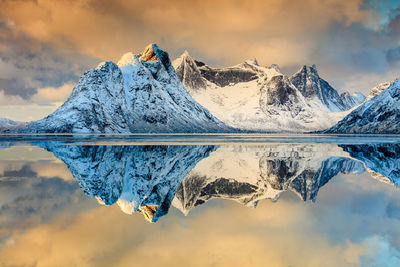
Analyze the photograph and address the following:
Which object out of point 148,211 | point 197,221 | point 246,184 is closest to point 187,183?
point 246,184

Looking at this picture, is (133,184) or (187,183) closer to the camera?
(133,184)

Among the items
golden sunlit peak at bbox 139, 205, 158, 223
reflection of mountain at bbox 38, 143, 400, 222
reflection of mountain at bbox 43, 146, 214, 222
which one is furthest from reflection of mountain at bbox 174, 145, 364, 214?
golden sunlit peak at bbox 139, 205, 158, 223

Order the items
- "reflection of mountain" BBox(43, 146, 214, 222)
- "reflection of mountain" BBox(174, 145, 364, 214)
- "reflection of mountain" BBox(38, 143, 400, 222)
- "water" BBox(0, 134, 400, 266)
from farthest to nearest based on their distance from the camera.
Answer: "reflection of mountain" BBox(174, 145, 364, 214)
"reflection of mountain" BBox(38, 143, 400, 222)
"reflection of mountain" BBox(43, 146, 214, 222)
"water" BBox(0, 134, 400, 266)

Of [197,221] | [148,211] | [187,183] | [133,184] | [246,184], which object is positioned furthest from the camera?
[246,184]

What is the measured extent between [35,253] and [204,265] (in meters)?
4.08

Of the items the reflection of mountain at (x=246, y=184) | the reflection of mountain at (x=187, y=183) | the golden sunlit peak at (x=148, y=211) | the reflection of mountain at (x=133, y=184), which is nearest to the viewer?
the golden sunlit peak at (x=148, y=211)

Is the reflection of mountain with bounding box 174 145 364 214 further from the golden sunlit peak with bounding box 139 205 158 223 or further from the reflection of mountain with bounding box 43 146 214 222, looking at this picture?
the golden sunlit peak with bounding box 139 205 158 223

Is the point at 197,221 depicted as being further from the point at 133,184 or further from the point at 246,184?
the point at 246,184

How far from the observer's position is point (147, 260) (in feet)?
25.0

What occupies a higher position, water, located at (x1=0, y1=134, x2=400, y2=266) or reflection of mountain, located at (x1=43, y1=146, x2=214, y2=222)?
water, located at (x1=0, y1=134, x2=400, y2=266)

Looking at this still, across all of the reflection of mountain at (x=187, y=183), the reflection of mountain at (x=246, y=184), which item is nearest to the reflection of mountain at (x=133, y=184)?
the reflection of mountain at (x=187, y=183)

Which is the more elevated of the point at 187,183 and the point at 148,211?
the point at 148,211

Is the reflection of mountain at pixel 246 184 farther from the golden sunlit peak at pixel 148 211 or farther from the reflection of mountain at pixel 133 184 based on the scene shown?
the golden sunlit peak at pixel 148 211

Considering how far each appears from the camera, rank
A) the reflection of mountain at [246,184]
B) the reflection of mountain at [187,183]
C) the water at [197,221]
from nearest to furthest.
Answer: the water at [197,221] < the reflection of mountain at [187,183] < the reflection of mountain at [246,184]
